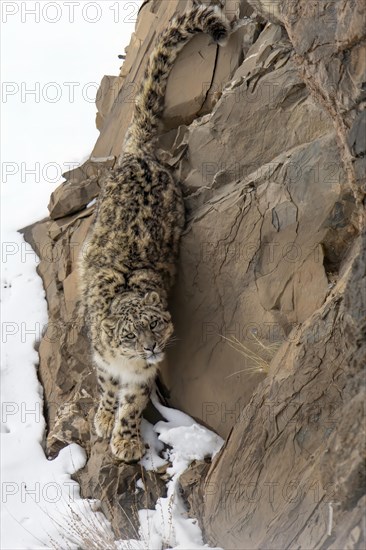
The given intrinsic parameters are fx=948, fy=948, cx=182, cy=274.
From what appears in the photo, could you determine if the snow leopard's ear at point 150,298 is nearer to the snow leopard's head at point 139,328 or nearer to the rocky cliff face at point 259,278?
the snow leopard's head at point 139,328

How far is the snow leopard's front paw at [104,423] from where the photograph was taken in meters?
7.94

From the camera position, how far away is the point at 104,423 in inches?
314

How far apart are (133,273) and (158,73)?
195 cm

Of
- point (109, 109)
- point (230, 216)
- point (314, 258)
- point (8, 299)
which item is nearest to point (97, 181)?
point (109, 109)

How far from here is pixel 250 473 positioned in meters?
6.48

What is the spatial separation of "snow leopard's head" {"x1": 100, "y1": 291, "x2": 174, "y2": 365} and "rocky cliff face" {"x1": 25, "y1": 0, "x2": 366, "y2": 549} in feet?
1.55

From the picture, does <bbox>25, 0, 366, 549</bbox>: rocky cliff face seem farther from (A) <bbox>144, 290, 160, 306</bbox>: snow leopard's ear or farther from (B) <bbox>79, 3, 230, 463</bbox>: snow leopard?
(A) <bbox>144, 290, 160, 306</bbox>: snow leopard's ear

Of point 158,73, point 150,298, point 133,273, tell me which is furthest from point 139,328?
point 158,73

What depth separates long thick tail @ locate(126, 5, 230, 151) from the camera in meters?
8.37

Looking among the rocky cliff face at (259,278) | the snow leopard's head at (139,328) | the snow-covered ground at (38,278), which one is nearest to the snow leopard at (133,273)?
the snow leopard's head at (139,328)

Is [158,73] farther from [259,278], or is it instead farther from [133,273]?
[259,278]

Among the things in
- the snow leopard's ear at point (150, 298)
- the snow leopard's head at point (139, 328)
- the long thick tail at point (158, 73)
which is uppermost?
the long thick tail at point (158, 73)

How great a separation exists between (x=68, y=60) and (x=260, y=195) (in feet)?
38.1

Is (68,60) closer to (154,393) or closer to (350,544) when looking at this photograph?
(154,393)
